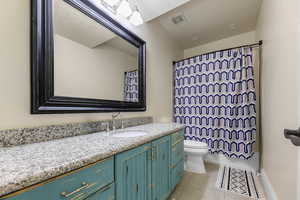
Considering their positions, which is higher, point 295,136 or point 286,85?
point 286,85

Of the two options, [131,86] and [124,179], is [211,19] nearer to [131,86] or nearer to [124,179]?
[131,86]

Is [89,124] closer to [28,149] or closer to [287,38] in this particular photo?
[28,149]

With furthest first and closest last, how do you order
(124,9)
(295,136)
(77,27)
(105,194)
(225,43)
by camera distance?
(225,43)
(124,9)
(77,27)
(105,194)
(295,136)

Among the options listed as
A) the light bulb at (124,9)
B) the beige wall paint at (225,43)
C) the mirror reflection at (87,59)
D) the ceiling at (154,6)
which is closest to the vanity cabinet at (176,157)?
the mirror reflection at (87,59)

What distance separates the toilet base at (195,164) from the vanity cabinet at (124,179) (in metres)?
0.67

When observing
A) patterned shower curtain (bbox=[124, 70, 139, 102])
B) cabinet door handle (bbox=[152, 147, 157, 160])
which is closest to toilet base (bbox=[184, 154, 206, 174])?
cabinet door handle (bbox=[152, 147, 157, 160])

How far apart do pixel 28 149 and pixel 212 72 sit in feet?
7.94

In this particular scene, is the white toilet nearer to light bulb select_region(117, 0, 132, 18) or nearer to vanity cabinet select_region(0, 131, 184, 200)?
vanity cabinet select_region(0, 131, 184, 200)

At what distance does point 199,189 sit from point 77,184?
163 cm

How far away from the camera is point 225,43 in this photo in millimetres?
2719

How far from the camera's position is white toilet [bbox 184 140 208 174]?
206cm

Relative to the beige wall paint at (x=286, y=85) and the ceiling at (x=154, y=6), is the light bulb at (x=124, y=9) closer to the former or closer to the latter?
the ceiling at (x=154, y=6)

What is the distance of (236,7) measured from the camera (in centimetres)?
188

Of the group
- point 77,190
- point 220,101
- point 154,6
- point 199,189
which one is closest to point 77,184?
point 77,190
